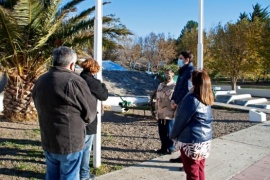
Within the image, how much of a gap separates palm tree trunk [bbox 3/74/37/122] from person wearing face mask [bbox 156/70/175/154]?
458 centimetres

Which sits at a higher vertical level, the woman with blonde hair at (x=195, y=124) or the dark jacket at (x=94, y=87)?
the dark jacket at (x=94, y=87)

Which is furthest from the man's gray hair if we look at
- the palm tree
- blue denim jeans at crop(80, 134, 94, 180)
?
the palm tree

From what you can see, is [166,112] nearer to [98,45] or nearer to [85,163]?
[98,45]

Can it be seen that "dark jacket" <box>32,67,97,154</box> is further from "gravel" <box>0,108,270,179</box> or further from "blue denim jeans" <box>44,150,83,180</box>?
"gravel" <box>0,108,270,179</box>

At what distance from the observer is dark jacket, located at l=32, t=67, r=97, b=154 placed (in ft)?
8.41

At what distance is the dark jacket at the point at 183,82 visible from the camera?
471 centimetres

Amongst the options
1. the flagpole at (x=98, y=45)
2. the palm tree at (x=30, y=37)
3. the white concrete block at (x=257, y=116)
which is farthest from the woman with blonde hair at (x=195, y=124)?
the white concrete block at (x=257, y=116)

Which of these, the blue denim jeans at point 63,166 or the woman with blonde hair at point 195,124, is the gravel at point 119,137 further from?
the woman with blonde hair at point 195,124

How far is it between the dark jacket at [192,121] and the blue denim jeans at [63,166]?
1.19 m

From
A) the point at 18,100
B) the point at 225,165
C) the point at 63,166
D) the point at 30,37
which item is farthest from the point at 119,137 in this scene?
the point at 63,166

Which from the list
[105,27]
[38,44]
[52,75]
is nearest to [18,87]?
[38,44]

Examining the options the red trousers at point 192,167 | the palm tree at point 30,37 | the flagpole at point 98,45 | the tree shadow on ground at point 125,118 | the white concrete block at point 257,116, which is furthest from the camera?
the tree shadow on ground at point 125,118

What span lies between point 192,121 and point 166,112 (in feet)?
7.00

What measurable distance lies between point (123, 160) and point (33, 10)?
4.17m
